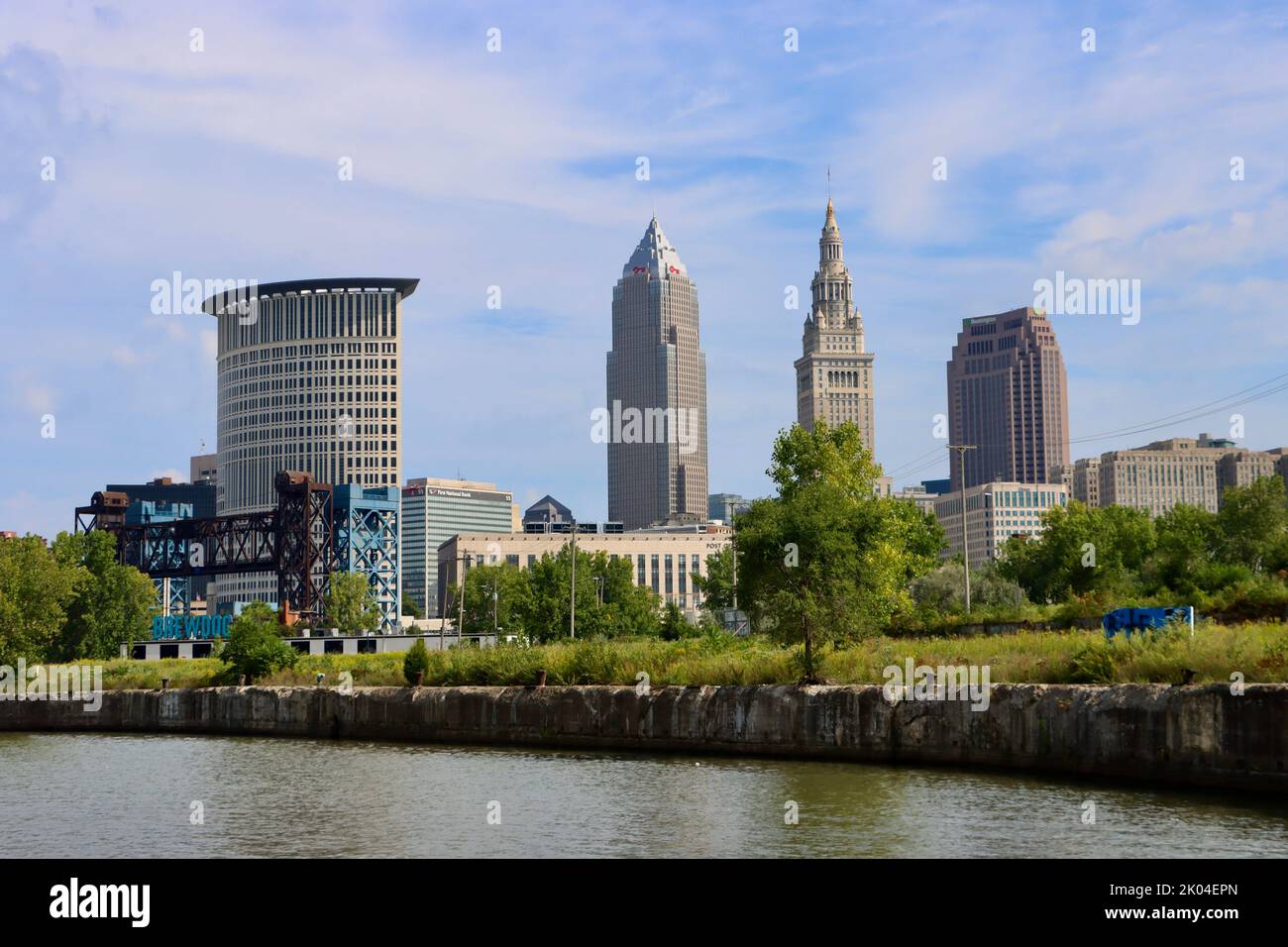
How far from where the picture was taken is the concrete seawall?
89.0 ft

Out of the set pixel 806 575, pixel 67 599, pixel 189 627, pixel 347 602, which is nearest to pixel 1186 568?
pixel 806 575

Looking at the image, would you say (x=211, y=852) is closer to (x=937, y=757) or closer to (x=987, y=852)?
(x=987, y=852)

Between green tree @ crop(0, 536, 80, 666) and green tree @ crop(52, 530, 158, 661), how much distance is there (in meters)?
5.68

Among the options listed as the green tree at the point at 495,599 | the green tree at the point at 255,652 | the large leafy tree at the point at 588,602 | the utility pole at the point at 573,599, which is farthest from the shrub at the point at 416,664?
the green tree at the point at 495,599

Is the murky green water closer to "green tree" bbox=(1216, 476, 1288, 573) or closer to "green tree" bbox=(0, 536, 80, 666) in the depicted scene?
"green tree" bbox=(0, 536, 80, 666)

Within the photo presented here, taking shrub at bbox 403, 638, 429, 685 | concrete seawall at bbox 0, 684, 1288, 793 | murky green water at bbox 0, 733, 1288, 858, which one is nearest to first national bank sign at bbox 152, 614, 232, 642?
concrete seawall at bbox 0, 684, 1288, 793

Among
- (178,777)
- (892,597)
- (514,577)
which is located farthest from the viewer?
(514,577)

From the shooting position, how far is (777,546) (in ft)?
139

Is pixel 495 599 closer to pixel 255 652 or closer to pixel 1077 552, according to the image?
pixel 1077 552

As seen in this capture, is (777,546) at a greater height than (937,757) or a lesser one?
greater

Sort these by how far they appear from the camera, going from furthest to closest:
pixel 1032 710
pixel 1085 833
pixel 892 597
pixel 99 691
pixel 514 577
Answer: pixel 514 577
pixel 892 597
pixel 99 691
pixel 1032 710
pixel 1085 833

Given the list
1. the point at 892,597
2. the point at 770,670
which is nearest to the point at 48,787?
the point at 770,670

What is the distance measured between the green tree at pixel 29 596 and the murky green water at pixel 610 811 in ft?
164
